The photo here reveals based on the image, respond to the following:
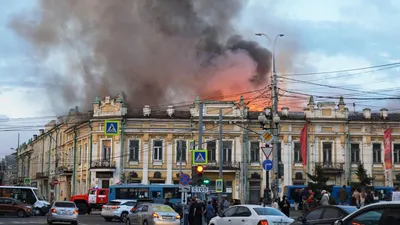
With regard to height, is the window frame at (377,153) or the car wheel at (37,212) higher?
the window frame at (377,153)

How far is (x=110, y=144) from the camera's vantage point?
2712 inches

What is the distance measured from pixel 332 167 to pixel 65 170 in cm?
3167

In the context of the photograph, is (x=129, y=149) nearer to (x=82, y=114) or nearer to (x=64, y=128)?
(x=82, y=114)

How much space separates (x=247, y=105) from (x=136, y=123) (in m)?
12.2

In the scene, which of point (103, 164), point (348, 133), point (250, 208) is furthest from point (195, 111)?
point (250, 208)

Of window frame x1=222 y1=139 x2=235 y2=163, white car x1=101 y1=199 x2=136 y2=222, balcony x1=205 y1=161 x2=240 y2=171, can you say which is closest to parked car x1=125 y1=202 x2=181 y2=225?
white car x1=101 y1=199 x2=136 y2=222

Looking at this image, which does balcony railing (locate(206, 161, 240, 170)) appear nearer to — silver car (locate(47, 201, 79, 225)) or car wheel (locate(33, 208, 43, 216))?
car wheel (locate(33, 208, 43, 216))

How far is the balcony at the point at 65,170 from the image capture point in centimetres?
7722

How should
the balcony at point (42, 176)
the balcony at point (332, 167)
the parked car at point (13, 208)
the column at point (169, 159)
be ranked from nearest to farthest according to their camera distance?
the parked car at point (13, 208)
the balcony at point (332, 167)
the column at point (169, 159)
the balcony at point (42, 176)

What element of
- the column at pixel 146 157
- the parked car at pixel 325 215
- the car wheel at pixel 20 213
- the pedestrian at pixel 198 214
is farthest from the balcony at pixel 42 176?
the parked car at pixel 325 215

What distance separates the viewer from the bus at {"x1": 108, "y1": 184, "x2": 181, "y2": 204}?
54156mm

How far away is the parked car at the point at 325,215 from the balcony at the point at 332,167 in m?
49.7

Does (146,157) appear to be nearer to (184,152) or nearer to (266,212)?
(184,152)

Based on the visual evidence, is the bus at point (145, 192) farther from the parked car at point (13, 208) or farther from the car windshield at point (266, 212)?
the car windshield at point (266, 212)
